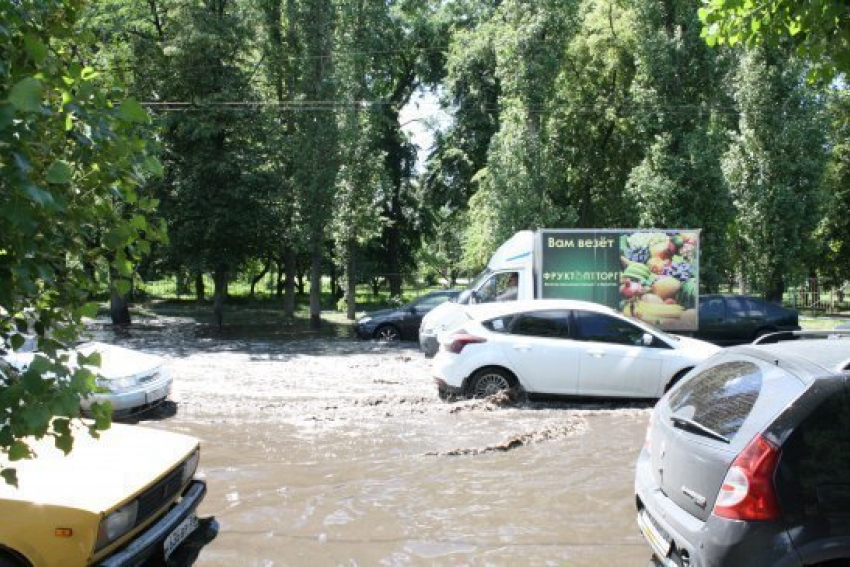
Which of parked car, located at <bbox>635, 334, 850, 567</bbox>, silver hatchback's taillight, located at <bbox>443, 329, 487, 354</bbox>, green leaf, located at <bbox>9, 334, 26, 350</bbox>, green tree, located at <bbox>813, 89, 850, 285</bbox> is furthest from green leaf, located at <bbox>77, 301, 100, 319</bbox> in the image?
green tree, located at <bbox>813, 89, 850, 285</bbox>

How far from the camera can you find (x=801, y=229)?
1132 inches

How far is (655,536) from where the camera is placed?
14.5 ft

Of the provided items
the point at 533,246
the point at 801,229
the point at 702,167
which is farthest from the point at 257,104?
the point at 801,229

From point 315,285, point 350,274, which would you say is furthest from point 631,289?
point 350,274

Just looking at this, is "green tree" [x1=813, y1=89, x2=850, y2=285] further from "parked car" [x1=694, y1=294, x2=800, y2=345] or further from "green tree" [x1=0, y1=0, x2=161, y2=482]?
"green tree" [x1=0, y1=0, x2=161, y2=482]

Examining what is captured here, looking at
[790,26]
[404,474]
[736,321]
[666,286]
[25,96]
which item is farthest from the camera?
[736,321]

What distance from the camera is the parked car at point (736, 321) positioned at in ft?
67.4

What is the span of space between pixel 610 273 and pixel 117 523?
46.4 ft

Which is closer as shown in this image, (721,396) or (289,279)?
(721,396)

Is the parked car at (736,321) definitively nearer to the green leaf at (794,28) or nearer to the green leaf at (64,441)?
the green leaf at (794,28)

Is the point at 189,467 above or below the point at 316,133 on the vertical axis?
below

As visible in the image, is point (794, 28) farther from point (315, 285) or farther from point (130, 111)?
point (315, 285)

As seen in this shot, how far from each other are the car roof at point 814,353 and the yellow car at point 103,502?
3.59m

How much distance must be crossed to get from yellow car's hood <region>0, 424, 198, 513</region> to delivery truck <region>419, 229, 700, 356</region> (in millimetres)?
11172
